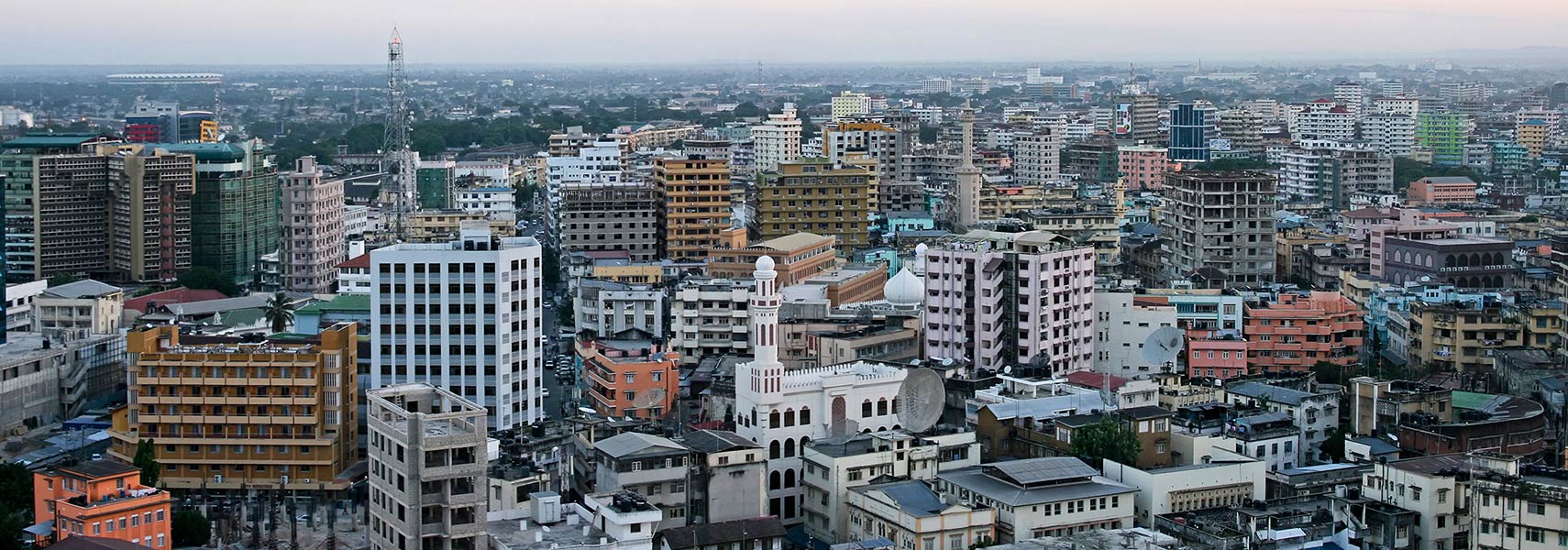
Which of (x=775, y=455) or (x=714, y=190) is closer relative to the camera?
(x=775, y=455)

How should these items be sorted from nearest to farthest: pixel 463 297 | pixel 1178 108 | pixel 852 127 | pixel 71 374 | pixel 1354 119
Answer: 1. pixel 463 297
2. pixel 71 374
3. pixel 852 127
4. pixel 1178 108
5. pixel 1354 119

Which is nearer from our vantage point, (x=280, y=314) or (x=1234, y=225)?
(x=280, y=314)

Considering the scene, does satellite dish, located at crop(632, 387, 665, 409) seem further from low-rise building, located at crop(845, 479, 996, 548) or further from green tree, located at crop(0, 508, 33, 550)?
green tree, located at crop(0, 508, 33, 550)

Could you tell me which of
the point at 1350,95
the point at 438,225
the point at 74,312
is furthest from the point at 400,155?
the point at 1350,95

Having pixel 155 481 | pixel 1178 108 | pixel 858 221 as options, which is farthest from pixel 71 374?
pixel 1178 108

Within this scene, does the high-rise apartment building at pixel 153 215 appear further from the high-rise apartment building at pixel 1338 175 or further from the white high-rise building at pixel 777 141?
the high-rise apartment building at pixel 1338 175

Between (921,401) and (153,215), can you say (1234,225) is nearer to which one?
(921,401)

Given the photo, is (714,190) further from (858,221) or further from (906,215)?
(906,215)
